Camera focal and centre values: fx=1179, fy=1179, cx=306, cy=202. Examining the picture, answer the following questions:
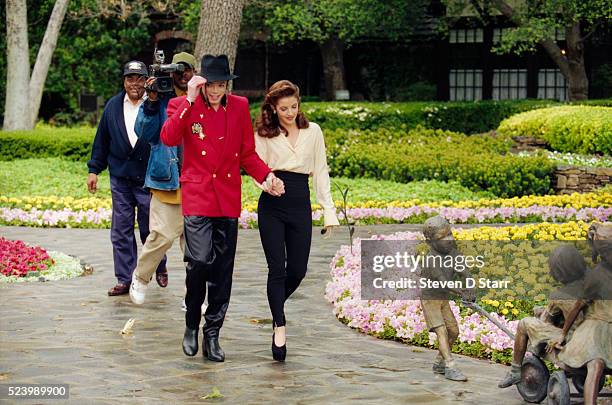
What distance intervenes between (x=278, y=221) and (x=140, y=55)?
26.9m

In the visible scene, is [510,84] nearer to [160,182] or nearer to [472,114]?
[472,114]

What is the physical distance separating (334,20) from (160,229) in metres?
18.8

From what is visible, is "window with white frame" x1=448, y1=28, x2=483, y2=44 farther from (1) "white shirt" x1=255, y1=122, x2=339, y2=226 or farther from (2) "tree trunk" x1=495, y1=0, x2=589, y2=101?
(1) "white shirt" x1=255, y1=122, x2=339, y2=226

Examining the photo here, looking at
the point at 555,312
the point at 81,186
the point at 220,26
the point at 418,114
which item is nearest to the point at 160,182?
the point at 555,312

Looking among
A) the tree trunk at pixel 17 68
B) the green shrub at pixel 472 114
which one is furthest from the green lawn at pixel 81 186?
the green shrub at pixel 472 114

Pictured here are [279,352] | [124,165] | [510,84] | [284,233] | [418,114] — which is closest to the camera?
[279,352]

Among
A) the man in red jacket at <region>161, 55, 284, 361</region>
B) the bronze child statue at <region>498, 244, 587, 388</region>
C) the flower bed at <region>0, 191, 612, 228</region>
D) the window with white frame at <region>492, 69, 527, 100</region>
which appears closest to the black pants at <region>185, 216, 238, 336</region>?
the man in red jacket at <region>161, 55, 284, 361</region>

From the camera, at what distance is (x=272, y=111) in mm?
7527

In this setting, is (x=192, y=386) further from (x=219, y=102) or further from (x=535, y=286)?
(x=535, y=286)

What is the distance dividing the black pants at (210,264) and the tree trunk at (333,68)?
888 inches

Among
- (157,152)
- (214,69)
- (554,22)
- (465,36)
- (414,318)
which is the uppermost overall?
(554,22)

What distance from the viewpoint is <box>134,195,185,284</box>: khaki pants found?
8.57m

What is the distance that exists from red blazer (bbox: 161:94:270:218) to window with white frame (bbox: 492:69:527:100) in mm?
24071

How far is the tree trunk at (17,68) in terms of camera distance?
25016 mm
